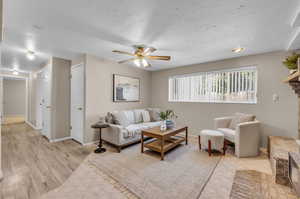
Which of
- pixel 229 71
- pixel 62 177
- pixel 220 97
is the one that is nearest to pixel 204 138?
pixel 220 97

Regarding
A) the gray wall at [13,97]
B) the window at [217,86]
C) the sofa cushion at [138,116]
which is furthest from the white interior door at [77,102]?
the gray wall at [13,97]

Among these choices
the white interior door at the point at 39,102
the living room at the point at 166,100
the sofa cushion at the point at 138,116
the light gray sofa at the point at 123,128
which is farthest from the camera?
the white interior door at the point at 39,102

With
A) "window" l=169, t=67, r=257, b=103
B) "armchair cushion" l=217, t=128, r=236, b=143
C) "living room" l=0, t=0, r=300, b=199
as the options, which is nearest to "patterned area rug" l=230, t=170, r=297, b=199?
"living room" l=0, t=0, r=300, b=199

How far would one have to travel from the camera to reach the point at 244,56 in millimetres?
3484

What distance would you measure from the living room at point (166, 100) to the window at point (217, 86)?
27mm

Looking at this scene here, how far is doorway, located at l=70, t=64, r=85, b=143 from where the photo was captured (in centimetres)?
353

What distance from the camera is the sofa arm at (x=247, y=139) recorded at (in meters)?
2.82

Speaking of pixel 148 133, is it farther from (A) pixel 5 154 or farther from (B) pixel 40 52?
(B) pixel 40 52

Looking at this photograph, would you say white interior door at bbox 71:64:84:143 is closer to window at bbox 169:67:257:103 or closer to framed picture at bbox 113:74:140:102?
framed picture at bbox 113:74:140:102

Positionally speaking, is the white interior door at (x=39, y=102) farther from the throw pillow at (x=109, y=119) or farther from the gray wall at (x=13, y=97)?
the gray wall at (x=13, y=97)

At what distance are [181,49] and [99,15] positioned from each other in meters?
1.84

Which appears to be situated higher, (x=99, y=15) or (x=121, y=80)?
(x=99, y=15)

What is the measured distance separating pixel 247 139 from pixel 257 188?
1.15 m

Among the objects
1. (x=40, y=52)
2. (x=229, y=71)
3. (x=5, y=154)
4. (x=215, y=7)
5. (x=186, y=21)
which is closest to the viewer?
(x=215, y=7)
